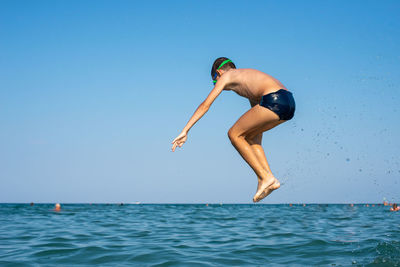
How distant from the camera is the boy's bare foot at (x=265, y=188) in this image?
5913 mm

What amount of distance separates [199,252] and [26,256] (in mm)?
4950

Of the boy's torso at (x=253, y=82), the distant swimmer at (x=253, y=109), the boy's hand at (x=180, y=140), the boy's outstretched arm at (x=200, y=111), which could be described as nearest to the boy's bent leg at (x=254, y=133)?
the distant swimmer at (x=253, y=109)

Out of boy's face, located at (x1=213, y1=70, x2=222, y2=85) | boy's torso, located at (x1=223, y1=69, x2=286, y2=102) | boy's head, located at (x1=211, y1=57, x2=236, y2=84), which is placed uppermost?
boy's head, located at (x1=211, y1=57, x2=236, y2=84)

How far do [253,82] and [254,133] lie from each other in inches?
34.6

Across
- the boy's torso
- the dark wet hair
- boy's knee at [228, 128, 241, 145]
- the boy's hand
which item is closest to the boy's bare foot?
boy's knee at [228, 128, 241, 145]

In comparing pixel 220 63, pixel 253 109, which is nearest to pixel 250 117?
pixel 253 109

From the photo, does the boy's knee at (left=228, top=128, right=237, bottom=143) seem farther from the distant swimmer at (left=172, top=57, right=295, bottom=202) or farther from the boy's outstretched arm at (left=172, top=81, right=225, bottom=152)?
the boy's outstretched arm at (left=172, top=81, right=225, bottom=152)

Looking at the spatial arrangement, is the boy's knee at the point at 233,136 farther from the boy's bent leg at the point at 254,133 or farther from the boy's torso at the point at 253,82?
the boy's torso at the point at 253,82

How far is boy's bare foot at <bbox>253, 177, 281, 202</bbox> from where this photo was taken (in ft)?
19.4

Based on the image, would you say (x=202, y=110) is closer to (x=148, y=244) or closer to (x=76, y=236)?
(x=148, y=244)

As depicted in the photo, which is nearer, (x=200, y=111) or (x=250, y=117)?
(x=200, y=111)

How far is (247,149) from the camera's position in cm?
604

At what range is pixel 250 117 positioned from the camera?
18.8 feet

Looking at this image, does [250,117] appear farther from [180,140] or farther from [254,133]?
[180,140]
